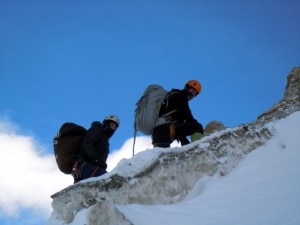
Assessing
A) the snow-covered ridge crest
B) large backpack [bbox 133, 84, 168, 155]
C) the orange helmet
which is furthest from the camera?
the orange helmet

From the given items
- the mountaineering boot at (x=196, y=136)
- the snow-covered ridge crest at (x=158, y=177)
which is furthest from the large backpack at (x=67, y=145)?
Result: the mountaineering boot at (x=196, y=136)

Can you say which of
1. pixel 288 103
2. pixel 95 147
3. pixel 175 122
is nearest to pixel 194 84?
pixel 175 122

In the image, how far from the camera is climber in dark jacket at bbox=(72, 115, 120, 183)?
29.8 ft

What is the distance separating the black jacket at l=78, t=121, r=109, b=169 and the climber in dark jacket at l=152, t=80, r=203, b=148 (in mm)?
1194

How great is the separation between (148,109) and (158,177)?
1967mm

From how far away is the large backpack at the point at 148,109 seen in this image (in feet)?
→ 31.3

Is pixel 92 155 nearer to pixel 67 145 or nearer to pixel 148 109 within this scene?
pixel 67 145

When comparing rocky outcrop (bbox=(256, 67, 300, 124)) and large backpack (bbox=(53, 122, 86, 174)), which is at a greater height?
rocky outcrop (bbox=(256, 67, 300, 124))

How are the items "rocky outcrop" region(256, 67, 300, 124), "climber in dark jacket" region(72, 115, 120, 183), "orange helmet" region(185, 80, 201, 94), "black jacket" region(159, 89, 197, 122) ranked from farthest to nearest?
1. "rocky outcrop" region(256, 67, 300, 124)
2. "orange helmet" region(185, 80, 201, 94)
3. "black jacket" region(159, 89, 197, 122)
4. "climber in dark jacket" region(72, 115, 120, 183)

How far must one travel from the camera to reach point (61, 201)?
7.91 meters

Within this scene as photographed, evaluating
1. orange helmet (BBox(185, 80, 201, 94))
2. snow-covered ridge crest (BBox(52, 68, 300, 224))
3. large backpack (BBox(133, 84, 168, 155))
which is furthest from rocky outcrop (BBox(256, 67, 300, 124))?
large backpack (BBox(133, 84, 168, 155))

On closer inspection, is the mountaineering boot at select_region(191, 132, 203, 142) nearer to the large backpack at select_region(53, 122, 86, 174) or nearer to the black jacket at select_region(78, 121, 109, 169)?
the black jacket at select_region(78, 121, 109, 169)

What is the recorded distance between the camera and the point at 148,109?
954 centimetres

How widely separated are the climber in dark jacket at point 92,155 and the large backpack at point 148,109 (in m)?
0.90
